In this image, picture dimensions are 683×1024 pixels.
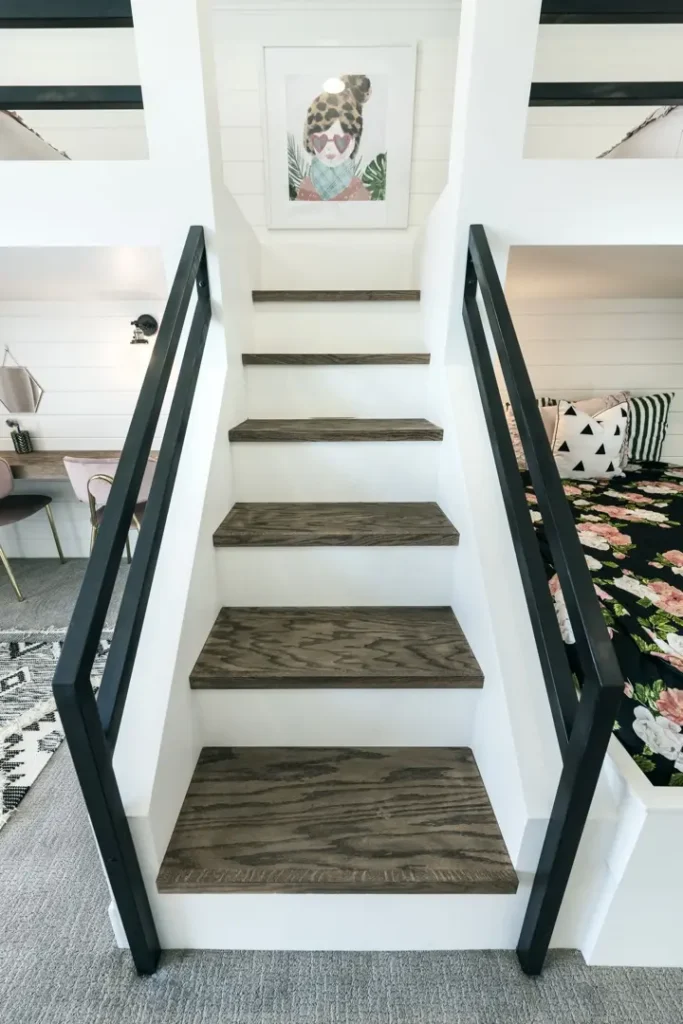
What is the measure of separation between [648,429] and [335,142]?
2398 millimetres

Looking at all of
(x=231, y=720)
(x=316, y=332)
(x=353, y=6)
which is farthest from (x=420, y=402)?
(x=353, y=6)

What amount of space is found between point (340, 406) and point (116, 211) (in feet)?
2.98

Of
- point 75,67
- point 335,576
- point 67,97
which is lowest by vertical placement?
point 335,576

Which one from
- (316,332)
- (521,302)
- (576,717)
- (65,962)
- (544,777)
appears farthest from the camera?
(521,302)

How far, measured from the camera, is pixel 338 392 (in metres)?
1.82

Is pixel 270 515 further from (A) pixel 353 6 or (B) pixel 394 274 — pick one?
(A) pixel 353 6

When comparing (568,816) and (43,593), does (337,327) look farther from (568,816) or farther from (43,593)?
(43,593)

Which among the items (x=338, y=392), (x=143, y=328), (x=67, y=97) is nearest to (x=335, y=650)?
(x=338, y=392)

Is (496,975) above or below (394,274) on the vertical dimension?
below

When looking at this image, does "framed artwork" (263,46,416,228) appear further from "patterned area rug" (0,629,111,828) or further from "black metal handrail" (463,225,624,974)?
"patterned area rug" (0,629,111,828)

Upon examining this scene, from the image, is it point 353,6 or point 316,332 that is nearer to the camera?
point 316,332

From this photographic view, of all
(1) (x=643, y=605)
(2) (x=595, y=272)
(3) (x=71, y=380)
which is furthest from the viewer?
(3) (x=71, y=380)

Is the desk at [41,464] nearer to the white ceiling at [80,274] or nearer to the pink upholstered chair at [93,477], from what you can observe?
the pink upholstered chair at [93,477]

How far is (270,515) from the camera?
1.53 m
